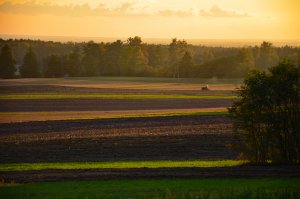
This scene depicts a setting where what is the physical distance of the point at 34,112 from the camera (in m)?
57.8

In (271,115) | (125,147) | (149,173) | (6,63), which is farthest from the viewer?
(6,63)

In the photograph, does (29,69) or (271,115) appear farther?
(29,69)

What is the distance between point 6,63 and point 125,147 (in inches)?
2908

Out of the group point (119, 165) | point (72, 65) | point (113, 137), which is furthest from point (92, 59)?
point (119, 165)

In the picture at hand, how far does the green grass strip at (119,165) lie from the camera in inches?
1089

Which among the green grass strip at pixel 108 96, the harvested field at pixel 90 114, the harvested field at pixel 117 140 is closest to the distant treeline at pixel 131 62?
the green grass strip at pixel 108 96

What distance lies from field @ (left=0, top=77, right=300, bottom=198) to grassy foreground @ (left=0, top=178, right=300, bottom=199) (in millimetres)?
39

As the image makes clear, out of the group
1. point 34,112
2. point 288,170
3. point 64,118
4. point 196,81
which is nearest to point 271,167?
point 288,170

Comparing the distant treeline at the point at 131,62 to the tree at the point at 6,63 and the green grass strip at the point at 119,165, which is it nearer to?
the tree at the point at 6,63

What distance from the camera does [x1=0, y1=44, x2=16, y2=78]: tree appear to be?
98.6 m

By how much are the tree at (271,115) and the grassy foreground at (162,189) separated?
6637 mm

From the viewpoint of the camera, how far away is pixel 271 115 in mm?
29375

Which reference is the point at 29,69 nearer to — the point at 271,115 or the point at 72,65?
the point at 72,65

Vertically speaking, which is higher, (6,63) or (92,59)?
(92,59)
